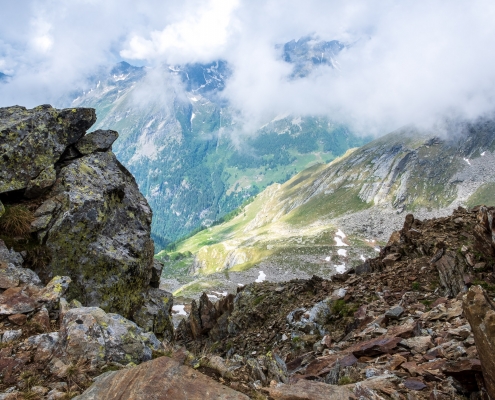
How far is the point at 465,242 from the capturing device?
21016 mm

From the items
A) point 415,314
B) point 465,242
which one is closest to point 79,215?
point 415,314

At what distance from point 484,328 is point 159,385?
293 inches

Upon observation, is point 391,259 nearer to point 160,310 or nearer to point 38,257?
point 160,310

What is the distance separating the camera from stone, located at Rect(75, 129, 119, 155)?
2346 cm

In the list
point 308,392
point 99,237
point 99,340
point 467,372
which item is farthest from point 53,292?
point 467,372

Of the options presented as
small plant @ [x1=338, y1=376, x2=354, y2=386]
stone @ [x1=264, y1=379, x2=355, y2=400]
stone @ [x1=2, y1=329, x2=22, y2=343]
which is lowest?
small plant @ [x1=338, y1=376, x2=354, y2=386]

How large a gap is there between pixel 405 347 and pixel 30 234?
17967 mm

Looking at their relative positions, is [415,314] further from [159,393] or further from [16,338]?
[16,338]

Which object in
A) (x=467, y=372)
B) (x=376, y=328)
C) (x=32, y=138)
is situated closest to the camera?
(x=467, y=372)

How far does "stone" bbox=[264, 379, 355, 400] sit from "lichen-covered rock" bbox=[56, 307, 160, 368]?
4184mm

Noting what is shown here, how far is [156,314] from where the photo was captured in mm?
22953

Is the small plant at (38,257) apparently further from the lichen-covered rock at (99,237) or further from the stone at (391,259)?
the stone at (391,259)

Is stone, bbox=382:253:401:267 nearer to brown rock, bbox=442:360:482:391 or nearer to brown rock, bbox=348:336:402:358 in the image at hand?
brown rock, bbox=348:336:402:358

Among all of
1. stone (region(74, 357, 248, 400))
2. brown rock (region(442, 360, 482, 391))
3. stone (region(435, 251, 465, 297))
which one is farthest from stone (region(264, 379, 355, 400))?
stone (region(435, 251, 465, 297))
